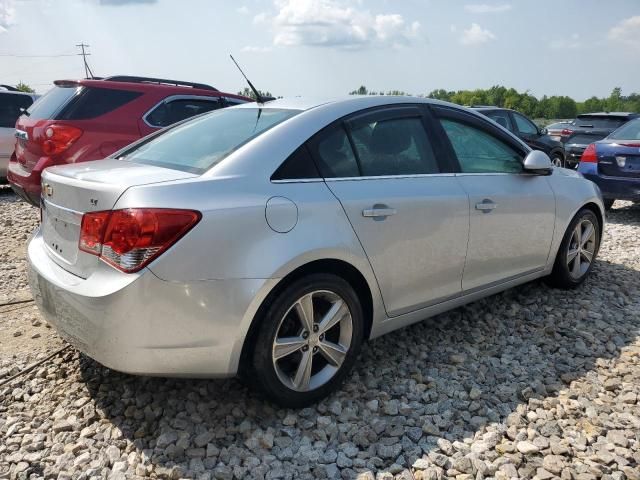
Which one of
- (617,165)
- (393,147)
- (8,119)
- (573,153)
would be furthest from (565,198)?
(573,153)

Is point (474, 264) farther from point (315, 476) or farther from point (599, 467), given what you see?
point (315, 476)

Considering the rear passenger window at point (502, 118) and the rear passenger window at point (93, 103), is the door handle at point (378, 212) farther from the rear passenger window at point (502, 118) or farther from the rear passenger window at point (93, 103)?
the rear passenger window at point (502, 118)

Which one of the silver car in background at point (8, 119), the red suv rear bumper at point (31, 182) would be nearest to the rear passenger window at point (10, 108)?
the silver car in background at point (8, 119)

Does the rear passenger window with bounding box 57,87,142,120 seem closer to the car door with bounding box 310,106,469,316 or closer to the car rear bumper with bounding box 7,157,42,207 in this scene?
the car rear bumper with bounding box 7,157,42,207

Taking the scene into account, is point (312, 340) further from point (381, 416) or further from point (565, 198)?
point (565, 198)

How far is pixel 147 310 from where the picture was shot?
240cm

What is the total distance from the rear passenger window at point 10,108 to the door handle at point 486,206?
8.24 meters

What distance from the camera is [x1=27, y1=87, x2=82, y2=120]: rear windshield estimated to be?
6.02 m

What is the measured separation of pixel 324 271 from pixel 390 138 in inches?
37.6

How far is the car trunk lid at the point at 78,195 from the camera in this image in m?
2.54

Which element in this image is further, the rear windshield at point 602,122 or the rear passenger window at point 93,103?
the rear windshield at point 602,122

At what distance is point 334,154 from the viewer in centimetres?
305

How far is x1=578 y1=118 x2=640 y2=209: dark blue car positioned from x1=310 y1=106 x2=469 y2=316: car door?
520cm

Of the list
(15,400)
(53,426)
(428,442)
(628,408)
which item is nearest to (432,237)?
(428,442)
